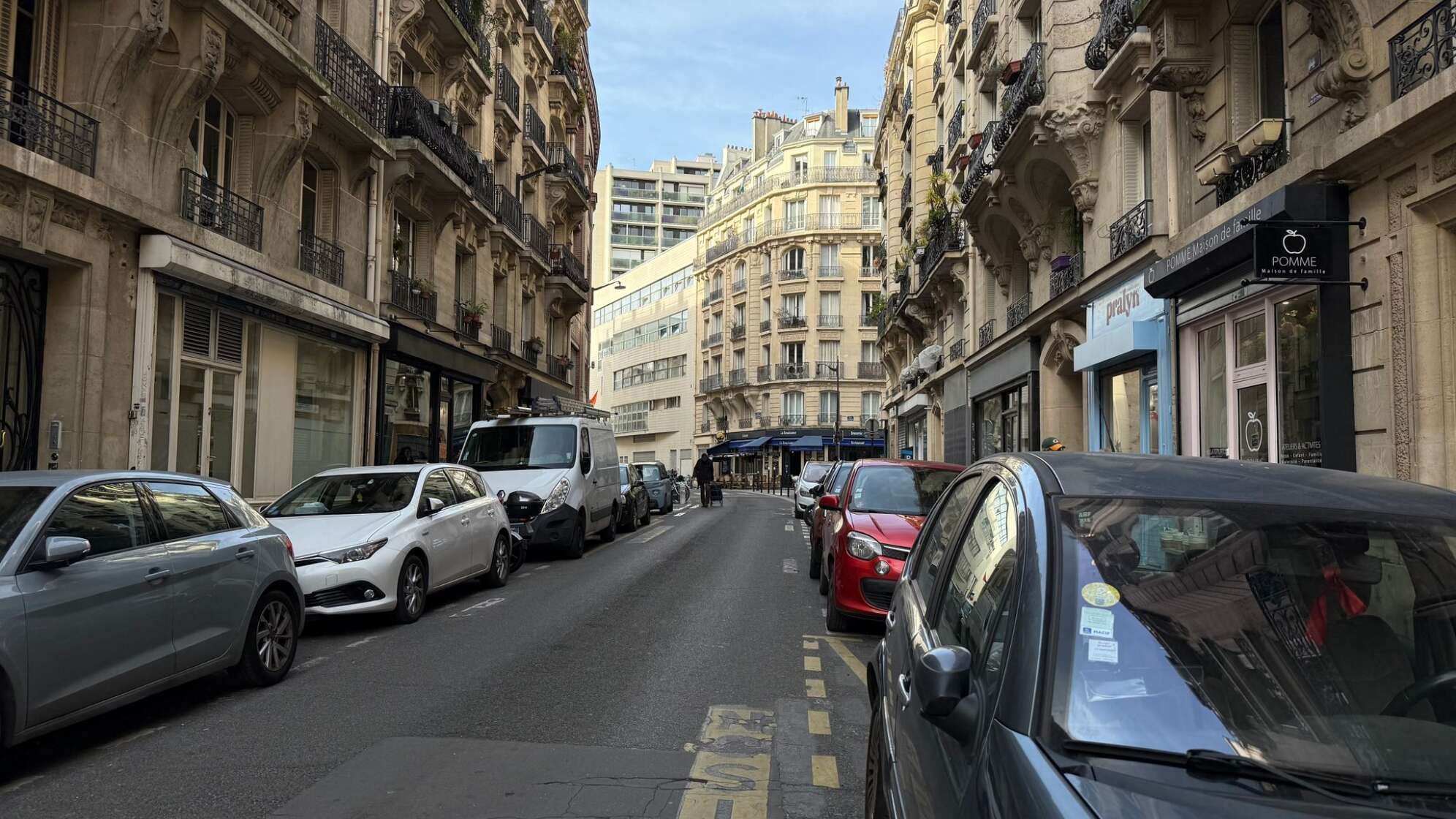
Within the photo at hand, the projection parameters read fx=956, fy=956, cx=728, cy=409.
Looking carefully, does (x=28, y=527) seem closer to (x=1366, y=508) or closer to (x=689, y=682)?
(x=689, y=682)

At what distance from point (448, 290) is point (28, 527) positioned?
1848 centimetres

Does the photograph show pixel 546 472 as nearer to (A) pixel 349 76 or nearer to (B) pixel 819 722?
(A) pixel 349 76

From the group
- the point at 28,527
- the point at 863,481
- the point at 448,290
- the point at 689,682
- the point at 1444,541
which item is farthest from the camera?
the point at 448,290

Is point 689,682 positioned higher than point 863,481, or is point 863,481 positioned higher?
point 863,481

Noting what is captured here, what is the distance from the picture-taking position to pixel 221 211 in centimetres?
1353

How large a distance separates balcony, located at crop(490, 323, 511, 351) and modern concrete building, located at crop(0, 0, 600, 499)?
0.20 metres

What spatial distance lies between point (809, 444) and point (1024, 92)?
142 ft

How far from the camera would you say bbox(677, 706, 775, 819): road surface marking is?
405 centimetres

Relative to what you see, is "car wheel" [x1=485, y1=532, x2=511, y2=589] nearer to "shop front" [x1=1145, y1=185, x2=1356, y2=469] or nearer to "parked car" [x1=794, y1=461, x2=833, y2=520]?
"shop front" [x1=1145, y1=185, x2=1356, y2=469]

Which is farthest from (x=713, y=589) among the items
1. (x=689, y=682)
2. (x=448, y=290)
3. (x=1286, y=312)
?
(x=448, y=290)

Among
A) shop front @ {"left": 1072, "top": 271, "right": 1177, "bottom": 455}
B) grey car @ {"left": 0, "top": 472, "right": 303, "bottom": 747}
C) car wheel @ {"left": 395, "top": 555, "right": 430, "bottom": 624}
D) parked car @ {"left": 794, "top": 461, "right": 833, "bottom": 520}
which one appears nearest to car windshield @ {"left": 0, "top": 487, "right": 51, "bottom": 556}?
grey car @ {"left": 0, "top": 472, "right": 303, "bottom": 747}

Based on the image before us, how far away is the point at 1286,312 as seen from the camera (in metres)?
10.1

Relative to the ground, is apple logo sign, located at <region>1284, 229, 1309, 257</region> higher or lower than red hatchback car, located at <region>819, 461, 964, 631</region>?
higher

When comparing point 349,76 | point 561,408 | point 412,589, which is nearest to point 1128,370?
point 412,589
